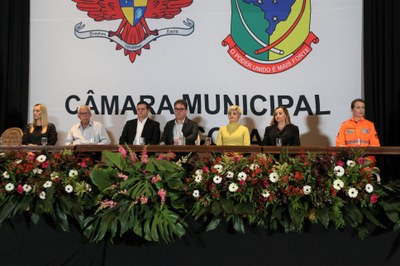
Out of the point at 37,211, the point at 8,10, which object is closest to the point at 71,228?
the point at 37,211

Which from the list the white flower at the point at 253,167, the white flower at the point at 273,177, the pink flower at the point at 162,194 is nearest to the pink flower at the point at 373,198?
the white flower at the point at 273,177

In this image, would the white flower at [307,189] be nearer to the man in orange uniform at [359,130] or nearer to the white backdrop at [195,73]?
the man in orange uniform at [359,130]

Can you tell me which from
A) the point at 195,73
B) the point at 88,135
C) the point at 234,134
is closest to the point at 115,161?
the point at 234,134

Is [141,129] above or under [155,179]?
above

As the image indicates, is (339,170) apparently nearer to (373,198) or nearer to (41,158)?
(373,198)

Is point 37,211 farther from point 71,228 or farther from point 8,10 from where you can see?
point 8,10

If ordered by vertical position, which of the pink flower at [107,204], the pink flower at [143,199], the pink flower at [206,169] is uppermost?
the pink flower at [206,169]

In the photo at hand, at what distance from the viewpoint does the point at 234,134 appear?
5.62 m

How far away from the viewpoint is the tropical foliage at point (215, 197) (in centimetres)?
275

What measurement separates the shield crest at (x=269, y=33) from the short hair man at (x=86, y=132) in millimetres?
1941

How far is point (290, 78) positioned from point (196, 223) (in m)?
4.05

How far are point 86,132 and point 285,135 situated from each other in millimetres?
2238

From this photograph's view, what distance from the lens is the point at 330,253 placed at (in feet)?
9.21

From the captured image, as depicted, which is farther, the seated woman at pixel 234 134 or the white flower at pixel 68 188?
the seated woman at pixel 234 134
